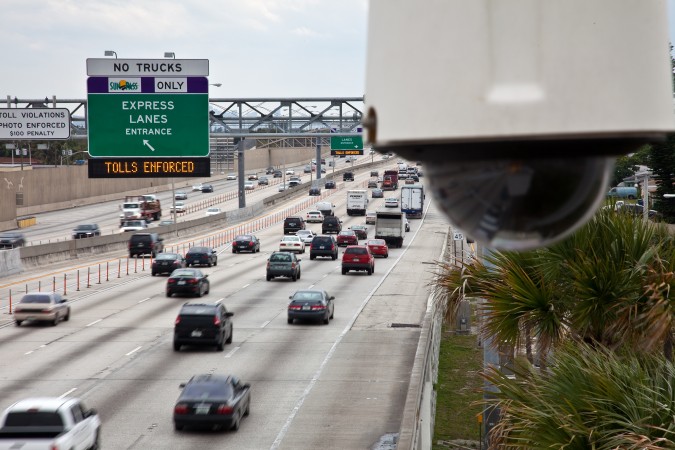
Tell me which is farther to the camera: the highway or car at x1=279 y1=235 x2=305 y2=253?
car at x1=279 y1=235 x2=305 y2=253

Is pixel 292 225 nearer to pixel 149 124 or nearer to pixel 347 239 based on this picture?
pixel 347 239

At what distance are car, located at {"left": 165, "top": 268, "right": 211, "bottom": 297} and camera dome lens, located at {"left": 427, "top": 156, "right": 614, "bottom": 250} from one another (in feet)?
153

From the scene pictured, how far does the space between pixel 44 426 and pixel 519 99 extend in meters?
18.5

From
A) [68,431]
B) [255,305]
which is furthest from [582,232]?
[255,305]

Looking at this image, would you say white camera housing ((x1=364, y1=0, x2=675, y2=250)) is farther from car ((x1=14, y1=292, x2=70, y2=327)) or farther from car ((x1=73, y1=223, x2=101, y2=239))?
car ((x1=73, y1=223, x2=101, y2=239))

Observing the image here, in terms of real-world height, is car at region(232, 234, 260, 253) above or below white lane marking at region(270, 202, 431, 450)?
above

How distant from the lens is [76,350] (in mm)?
34500

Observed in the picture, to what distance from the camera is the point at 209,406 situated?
2323 centimetres

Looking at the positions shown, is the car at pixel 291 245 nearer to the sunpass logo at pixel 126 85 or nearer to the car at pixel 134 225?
the car at pixel 134 225

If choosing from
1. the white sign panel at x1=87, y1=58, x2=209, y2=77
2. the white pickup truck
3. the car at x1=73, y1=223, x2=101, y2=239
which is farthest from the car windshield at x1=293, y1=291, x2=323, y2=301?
the car at x1=73, y1=223, x2=101, y2=239

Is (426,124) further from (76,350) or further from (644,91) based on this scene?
(76,350)

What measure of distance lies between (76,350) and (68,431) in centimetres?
1571

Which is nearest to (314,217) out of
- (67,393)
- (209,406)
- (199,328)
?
(199,328)

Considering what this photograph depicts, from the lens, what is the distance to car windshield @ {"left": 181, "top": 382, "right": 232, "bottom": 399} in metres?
23.5
